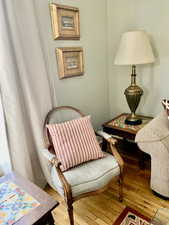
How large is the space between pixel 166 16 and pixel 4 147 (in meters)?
2.13

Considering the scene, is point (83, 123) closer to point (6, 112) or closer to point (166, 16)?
point (6, 112)

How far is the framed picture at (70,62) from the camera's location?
1904mm

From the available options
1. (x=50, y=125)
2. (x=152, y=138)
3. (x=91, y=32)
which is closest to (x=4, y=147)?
(x=50, y=125)

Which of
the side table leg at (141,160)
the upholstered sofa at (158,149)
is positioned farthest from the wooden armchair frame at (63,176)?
the side table leg at (141,160)

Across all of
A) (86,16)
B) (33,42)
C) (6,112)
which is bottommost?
(6,112)

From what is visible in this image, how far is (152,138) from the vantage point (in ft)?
4.95

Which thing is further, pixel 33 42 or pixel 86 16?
pixel 86 16

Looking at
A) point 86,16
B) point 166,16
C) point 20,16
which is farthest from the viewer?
point 86,16

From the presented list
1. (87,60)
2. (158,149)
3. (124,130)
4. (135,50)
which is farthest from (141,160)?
(87,60)

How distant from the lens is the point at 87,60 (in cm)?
226

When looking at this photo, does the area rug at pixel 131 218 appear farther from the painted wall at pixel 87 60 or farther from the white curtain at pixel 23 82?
the painted wall at pixel 87 60

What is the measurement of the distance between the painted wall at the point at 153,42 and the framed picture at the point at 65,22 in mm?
640

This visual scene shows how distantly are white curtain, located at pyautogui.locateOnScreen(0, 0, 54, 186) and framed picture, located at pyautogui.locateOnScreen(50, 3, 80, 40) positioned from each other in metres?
0.27

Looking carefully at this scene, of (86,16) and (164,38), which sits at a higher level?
(86,16)
